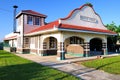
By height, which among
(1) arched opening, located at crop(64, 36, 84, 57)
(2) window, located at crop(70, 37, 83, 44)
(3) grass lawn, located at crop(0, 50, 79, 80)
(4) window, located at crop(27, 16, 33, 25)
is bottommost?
(3) grass lawn, located at crop(0, 50, 79, 80)

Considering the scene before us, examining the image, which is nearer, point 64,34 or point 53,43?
point 64,34

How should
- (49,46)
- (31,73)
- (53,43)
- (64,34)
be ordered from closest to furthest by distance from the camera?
(31,73) < (64,34) < (49,46) < (53,43)

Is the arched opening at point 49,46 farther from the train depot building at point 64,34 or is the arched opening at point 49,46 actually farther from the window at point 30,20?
the window at point 30,20

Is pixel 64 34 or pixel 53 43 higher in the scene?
pixel 64 34

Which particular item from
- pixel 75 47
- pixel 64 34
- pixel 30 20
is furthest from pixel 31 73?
pixel 30 20

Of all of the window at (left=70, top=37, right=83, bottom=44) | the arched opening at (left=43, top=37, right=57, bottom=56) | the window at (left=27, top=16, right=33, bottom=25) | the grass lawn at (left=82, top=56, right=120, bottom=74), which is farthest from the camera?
the window at (left=27, top=16, right=33, bottom=25)

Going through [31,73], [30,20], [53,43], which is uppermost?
[30,20]

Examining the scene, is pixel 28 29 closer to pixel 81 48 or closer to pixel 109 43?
pixel 81 48

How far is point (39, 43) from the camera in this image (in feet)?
70.0

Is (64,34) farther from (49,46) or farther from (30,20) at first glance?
(30,20)

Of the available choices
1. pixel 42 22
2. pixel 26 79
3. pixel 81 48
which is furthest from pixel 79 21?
pixel 26 79

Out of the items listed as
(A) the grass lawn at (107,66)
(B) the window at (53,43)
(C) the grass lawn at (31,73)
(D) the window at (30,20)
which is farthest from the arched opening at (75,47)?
(C) the grass lawn at (31,73)

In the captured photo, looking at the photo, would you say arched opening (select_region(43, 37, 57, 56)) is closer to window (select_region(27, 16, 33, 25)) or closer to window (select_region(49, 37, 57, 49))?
window (select_region(49, 37, 57, 49))

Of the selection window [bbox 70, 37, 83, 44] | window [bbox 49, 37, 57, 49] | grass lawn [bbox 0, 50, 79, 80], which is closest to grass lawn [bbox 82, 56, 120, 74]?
grass lawn [bbox 0, 50, 79, 80]
